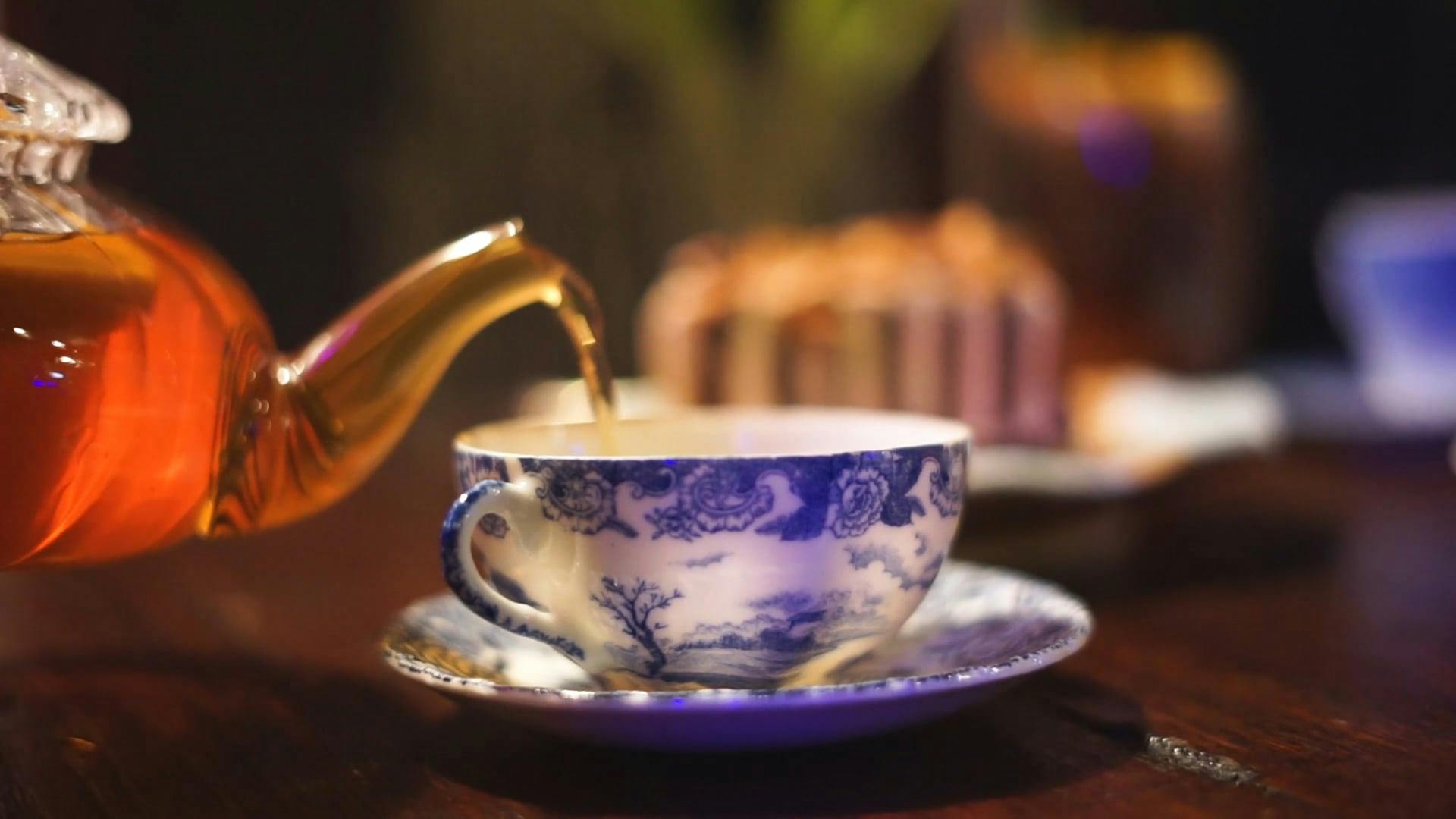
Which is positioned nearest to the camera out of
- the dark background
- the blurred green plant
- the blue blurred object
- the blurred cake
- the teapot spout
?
the teapot spout

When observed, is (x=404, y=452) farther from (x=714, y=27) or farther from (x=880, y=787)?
(x=714, y=27)

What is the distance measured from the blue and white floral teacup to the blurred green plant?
1.92 metres

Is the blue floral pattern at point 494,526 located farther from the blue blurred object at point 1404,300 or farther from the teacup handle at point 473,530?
the blue blurred object at point 1404,300

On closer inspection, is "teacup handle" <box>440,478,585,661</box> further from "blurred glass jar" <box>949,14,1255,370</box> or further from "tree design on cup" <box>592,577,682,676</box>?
"blurred glass jar" <box>949,14,1255,370</box>

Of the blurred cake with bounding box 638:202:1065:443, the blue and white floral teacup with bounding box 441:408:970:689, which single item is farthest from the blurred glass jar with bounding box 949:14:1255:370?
the blue and white floral teacup with bounding box 441:408:970:689

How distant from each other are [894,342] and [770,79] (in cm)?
138

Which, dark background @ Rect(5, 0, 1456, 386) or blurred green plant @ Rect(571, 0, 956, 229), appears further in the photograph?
blurred green plant @ Rect(571, 0, 956, 229)

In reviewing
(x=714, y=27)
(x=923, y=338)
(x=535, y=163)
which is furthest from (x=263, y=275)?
(x=923, y=338)

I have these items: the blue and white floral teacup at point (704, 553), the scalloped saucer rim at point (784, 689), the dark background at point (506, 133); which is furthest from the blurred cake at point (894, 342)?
the dark background at point (506, 133)

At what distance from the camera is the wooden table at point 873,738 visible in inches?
14.3

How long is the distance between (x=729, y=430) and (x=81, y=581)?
428 millimetres

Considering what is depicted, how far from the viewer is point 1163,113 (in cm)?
143

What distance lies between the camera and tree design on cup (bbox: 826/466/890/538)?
0.40m

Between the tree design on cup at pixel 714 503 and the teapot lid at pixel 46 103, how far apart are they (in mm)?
241
